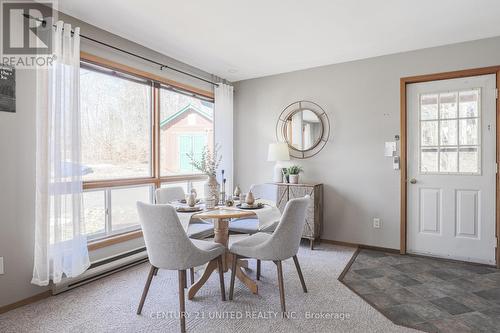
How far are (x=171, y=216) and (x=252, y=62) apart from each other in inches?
107

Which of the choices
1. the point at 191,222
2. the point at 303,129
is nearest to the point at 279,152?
the point at 303,129

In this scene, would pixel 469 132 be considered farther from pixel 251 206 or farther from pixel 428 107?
pixel 251 206

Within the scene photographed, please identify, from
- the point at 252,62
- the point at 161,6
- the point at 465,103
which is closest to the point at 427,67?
the point at 465,103

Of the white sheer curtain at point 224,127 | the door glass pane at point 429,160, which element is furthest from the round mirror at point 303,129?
the door glass pane at point 429,160

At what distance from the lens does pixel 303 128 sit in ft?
14.1

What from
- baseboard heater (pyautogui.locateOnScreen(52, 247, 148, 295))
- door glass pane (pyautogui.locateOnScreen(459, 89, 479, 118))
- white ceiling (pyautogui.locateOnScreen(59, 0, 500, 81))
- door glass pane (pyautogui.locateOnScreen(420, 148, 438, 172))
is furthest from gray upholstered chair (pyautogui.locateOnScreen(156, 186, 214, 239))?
door glass pane (pyautogui.locateOnScreen(459, 89, 479, 118))

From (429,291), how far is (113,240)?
10.3ft

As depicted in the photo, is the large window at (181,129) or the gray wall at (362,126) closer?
the gray wall at (362,126)

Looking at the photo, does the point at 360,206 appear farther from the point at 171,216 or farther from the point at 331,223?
the point at 171,216

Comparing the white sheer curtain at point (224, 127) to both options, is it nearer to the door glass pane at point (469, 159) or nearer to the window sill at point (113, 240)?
the window sill at point (113, 240)

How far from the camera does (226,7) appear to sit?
253 cm

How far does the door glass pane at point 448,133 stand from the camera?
341 cm

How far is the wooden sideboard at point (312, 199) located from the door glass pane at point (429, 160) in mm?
1281

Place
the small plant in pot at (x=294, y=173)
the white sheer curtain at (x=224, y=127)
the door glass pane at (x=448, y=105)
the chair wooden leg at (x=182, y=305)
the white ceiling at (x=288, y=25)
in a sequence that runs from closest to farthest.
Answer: the chair wooden leg at (x=182, y=305) → the white ceiling at (x=288, y=25) → the door glass pane at (x=448, y=105) → the small plant in pot at (x=294, y=173) → the white sheer curtain at (x=224, y=127)
